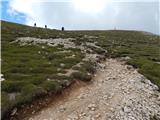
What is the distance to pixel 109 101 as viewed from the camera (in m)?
27.5

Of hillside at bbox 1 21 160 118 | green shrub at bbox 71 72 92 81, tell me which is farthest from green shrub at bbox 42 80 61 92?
green shrub at bbox 71 72 92 81

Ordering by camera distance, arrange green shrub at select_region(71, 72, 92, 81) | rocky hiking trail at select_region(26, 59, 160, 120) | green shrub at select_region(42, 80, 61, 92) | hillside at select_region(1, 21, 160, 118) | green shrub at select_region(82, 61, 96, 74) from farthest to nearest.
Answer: green shrub at select_region(82, 61, 96, 74) < green shrub at select_region(71, 72, 92, 81) < green shrub at select_region(42, 80, 61, 92) < hillside at select_region(1, 21, 160, 118) < rocky hiking trail at select_region(26, 59, 160, 120)

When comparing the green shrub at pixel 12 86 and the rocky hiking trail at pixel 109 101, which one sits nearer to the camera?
the rocky hiking trail at pixel 109 101

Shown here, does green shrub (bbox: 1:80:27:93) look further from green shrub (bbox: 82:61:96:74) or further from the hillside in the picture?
green shrub (bbox: 82:61:96:74)

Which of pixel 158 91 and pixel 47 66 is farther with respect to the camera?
pixel 47 66

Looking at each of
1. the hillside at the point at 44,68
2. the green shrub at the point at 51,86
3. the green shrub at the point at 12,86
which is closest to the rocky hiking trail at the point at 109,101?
the green shrub at the point at 51,86

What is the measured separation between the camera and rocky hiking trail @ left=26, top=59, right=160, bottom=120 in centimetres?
2519

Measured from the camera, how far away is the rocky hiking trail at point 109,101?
25188mm

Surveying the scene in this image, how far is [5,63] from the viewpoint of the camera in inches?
1473

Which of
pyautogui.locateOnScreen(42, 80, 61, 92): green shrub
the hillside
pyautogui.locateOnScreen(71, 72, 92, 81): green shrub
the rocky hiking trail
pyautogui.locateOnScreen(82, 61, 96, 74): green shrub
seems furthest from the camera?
pyautogui.locateOnScreen(82, 61, 96, 74): green shrub

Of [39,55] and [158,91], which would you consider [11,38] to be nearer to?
[39,55]

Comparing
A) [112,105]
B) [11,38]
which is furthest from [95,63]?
[11,38]

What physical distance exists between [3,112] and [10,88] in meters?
3.74

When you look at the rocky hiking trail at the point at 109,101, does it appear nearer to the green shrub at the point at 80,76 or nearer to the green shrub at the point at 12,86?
the green shrub at the point at 80,76
